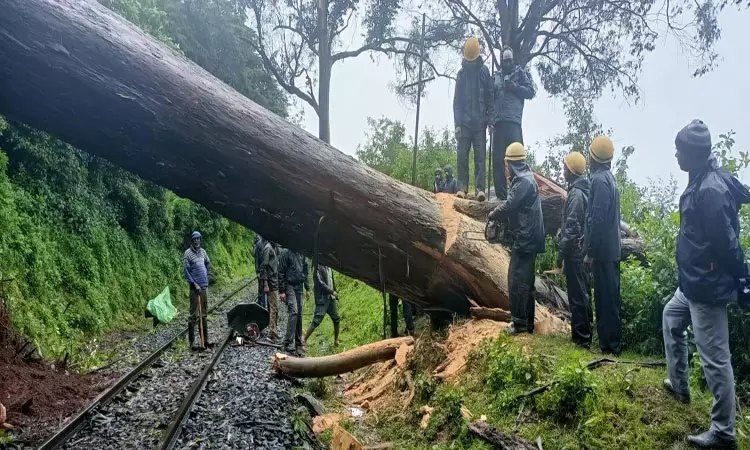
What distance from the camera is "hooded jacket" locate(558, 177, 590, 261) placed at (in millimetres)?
5160

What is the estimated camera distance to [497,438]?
11.8ft

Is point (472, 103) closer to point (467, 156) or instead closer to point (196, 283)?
point (467, 156)

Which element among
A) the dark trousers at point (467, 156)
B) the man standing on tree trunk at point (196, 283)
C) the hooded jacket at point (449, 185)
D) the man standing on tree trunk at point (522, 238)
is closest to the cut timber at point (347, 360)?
the man standing on tree trunk at point (522, 238)

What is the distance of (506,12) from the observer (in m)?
15.7

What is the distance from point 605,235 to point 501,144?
4189 mm

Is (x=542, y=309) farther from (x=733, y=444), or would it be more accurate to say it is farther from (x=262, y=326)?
(x=262, y=326)

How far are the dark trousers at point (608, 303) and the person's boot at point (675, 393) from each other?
1092mm

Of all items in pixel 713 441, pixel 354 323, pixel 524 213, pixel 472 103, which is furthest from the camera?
pixel 354 323

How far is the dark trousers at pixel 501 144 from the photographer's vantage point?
8.62 meters

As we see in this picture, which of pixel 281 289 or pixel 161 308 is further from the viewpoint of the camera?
pixel 161 308

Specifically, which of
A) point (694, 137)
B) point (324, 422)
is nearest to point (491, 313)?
point (324, 422)

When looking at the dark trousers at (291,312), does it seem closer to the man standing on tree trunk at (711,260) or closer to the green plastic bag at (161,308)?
the green plastic bag at (161,308)

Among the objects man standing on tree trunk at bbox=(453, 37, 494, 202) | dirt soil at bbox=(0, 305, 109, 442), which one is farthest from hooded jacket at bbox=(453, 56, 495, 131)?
dirt soil at bbox=(0, 305, 109, 442)

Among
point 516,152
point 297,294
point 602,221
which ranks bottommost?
point 297,294
